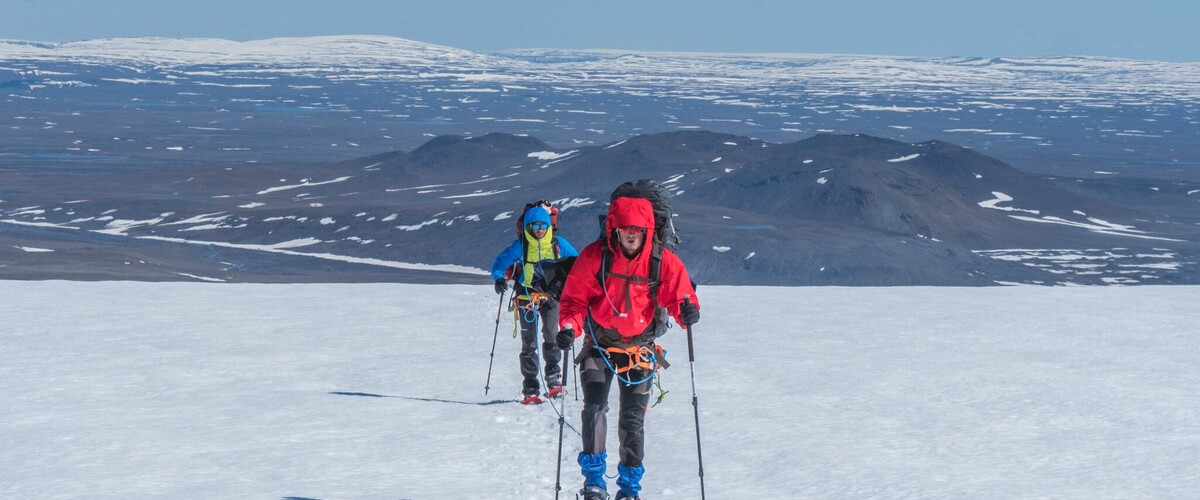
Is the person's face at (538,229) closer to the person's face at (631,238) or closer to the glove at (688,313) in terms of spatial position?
the person's face at (631,238)

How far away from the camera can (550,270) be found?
797 cm

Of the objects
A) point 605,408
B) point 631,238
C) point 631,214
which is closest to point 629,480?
point 605,408

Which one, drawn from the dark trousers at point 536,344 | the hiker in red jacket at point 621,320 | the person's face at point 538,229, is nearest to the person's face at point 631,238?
the hiker in red jacket at point 621,320

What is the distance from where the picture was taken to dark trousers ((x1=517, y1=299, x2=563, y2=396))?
433 inches

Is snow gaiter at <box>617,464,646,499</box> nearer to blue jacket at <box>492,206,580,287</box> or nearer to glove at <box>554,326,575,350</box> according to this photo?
glove at <box>554,326,575,350</box>

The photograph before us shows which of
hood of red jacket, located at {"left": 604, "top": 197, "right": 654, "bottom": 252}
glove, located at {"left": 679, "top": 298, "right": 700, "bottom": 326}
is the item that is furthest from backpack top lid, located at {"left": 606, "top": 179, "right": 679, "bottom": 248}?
glove, located at {"left": 679, "top": 298, "right": 700, "bottom": 326}

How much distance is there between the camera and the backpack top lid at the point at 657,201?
7.48 m

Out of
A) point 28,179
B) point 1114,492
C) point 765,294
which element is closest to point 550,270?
point 1114,492

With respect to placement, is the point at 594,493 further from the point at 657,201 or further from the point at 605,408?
the point at 657,201

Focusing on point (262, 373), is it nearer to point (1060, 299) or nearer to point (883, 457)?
point (883, 457)

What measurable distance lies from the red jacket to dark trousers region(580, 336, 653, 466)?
23 centimetres

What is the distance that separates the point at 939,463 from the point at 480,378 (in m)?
5.32

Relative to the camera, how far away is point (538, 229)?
35.2 feet

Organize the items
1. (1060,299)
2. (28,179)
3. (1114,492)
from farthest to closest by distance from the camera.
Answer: (28,179) → (1060,299) → (1114,492)
